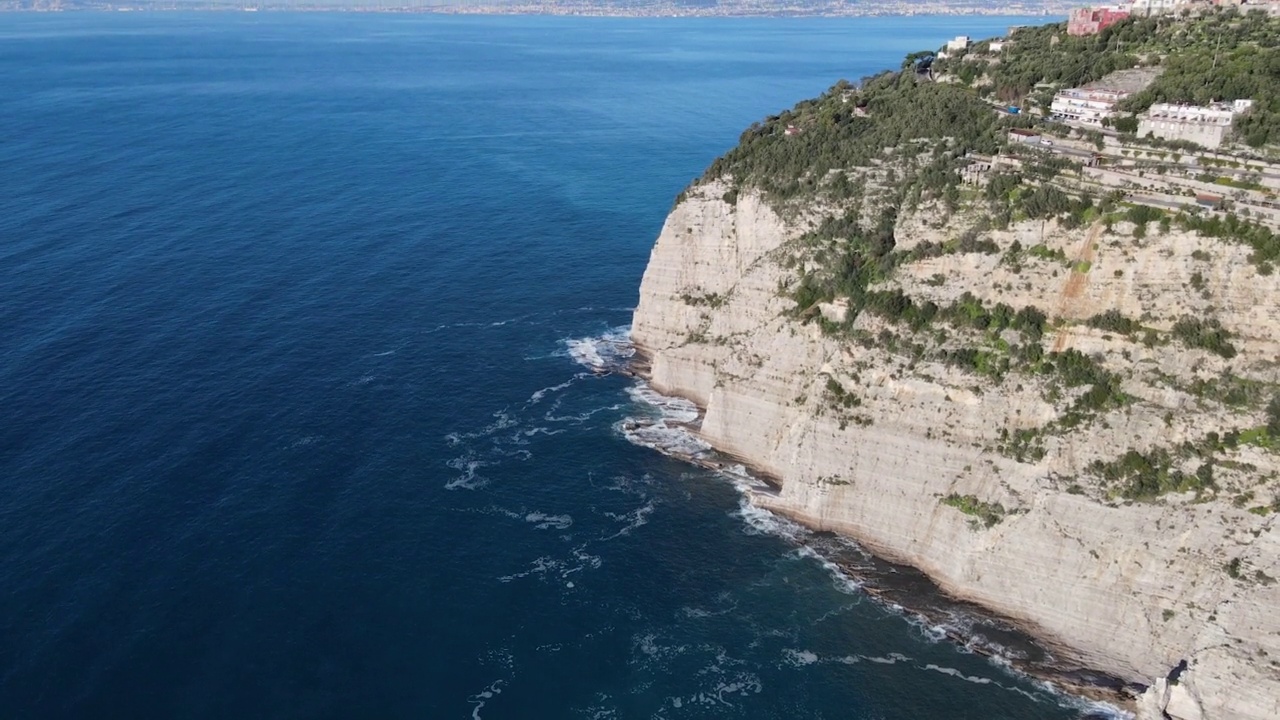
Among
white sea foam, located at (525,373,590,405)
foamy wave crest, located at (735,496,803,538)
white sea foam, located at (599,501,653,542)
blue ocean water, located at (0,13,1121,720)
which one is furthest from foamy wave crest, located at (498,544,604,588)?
white sea foam, located at (525,373,590,405)

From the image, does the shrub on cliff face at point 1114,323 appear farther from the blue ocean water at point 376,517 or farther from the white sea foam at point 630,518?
the white sea foam at point 630,518

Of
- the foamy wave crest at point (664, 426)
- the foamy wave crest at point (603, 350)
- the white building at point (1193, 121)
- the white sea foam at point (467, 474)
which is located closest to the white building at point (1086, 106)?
the white building at point (1193, 121)

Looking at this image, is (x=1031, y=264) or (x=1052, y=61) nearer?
(x=1031, y=264)

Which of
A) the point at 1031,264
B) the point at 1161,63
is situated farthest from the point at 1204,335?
the point at 1161,63

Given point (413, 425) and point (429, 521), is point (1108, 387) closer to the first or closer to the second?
point (429, 521)

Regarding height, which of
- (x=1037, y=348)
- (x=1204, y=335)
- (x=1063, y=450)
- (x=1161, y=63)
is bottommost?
(x=1063, y=450)

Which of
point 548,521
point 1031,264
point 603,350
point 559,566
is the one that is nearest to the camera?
point 1031,264

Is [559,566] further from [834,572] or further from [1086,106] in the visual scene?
[1086,106]
